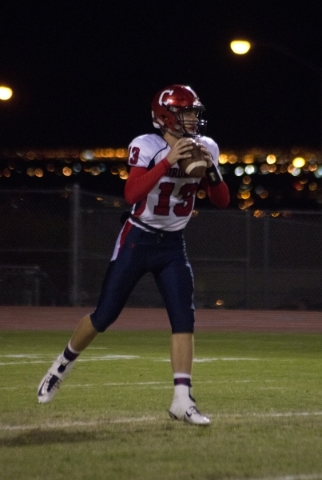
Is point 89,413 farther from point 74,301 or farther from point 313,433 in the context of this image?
point 74,301

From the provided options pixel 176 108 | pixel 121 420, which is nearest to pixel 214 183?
pixel 176 108

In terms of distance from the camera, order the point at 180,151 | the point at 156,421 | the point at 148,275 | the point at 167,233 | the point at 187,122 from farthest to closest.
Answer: the point at 148,275, the point at 167,233, the point at 187,122, the point at 156,421, the point at 180,151

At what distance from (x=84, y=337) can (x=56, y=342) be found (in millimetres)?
6695

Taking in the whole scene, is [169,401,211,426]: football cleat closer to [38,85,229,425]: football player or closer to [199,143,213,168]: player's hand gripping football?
[38,85,229,425]: football player

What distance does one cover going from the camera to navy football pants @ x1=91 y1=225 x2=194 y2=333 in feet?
22.8

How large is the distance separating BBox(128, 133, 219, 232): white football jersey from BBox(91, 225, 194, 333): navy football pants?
0.10 m

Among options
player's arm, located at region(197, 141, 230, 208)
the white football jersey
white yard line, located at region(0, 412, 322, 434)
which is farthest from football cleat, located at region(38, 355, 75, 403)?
player's arm, located at region(197, 141, 230, 208)

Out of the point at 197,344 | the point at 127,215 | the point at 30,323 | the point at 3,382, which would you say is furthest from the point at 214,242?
the point at 127,215

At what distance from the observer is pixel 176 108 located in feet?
22.4

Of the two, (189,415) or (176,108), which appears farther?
(176,108)

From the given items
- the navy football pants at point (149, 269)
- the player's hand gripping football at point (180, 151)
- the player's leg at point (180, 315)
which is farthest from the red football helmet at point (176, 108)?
Result: the player's leg at point (180, 315)

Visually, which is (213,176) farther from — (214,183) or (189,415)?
(189,415)

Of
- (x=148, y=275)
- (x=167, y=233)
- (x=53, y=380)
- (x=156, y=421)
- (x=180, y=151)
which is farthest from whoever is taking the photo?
(x=148, y=275)

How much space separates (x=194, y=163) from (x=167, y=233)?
1.91 ft
